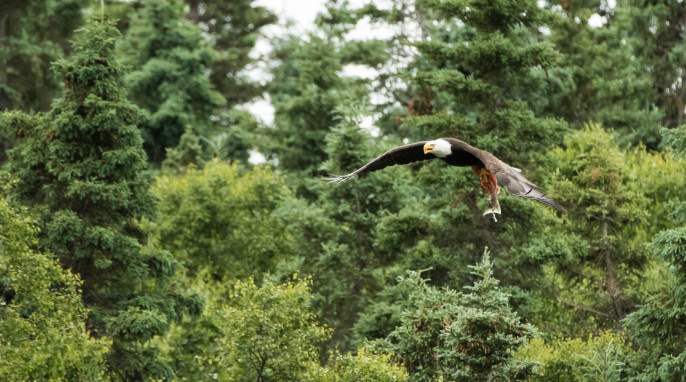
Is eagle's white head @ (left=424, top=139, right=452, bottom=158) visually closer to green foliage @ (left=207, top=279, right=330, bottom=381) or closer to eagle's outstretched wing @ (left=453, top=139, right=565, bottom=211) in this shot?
eagle's outstretched wing @ (left=453, top=139, right=565, bottom=211)

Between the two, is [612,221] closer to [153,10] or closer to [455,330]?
[455,330]

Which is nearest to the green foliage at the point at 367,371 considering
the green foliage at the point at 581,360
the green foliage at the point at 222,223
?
the green foliage at the point at 581,360

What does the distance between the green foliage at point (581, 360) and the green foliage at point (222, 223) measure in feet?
40.8

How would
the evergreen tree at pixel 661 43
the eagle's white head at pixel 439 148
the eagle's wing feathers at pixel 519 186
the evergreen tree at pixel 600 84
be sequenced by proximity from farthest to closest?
the evergreen tree at pixel 661 43, the evergreen tree at pixel 600 84, the eagle's white head at pixel 439 148, the eagle's wing feathers at pixel 519 186

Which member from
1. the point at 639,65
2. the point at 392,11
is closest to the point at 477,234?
the point at 392,11

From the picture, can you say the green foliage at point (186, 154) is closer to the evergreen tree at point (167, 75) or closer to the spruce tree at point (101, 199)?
the evergreen tree at point (167, 75)

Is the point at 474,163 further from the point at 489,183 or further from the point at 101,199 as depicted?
the point at 101,199

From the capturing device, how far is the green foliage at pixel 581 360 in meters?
20.0

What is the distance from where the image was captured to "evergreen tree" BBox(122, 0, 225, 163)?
137ft

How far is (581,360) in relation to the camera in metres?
21.4

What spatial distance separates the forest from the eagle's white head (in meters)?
3.12

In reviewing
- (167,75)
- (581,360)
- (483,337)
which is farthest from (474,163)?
(167,75)

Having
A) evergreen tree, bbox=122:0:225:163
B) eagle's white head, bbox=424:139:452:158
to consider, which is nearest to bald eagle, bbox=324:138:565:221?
eagle's white head, bbox=424:139:452:158

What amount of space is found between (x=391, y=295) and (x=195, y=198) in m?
11.3
